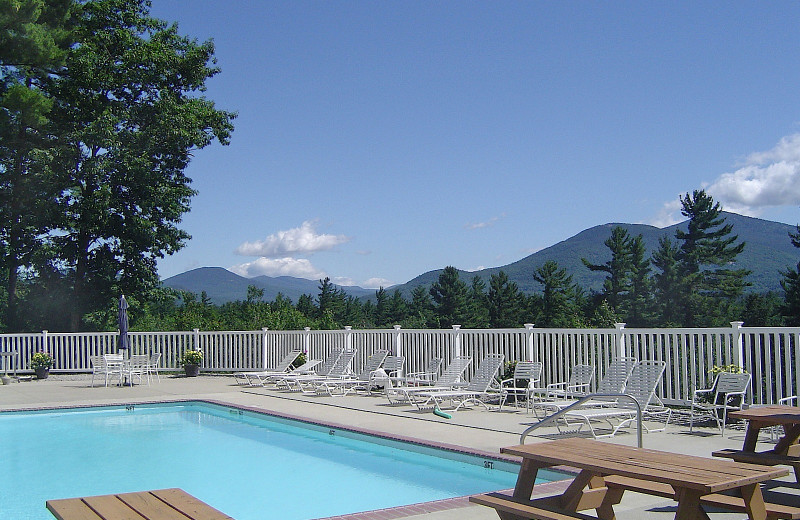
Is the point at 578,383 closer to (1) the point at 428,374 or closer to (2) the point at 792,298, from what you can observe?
(1) the point at 428,374

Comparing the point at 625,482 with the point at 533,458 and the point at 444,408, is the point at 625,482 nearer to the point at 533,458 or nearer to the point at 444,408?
the point at 533,458

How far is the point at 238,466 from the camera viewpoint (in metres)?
9.02

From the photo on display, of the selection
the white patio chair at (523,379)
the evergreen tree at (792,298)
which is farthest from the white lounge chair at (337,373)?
the evergreen tree at (792,298)

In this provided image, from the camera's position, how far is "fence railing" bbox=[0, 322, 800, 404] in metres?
9.49

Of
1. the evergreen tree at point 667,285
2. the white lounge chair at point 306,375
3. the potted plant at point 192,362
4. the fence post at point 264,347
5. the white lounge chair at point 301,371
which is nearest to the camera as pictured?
the white lounge chair at point 306,375

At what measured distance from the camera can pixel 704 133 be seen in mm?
37656

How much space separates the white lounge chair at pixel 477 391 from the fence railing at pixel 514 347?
800mm

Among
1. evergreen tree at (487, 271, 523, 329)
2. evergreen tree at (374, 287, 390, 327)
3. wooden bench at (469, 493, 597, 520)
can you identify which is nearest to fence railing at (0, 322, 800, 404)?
wooden bench at (469, 493, 597, 520)

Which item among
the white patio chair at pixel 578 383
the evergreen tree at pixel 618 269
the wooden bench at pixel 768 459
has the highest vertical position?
the evergreen tree at pixel 618 269

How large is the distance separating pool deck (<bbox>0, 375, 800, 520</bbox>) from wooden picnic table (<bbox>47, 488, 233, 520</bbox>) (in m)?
1.62

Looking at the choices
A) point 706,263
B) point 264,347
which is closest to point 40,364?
point 264,347

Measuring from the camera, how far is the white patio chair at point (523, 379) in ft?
36.5

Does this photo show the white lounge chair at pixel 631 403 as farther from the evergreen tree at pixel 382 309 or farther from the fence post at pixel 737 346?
the evergreen tree at pixel 382 309

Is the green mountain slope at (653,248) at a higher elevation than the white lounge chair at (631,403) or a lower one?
higher
